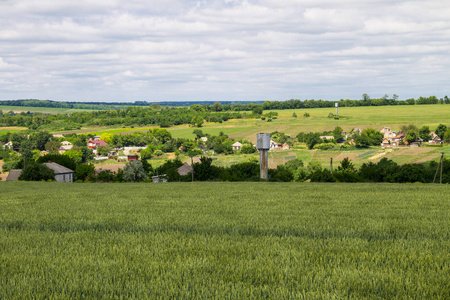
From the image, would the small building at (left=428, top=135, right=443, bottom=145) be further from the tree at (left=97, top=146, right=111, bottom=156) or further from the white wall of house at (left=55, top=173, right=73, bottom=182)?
the tree at (left=97, top=146, right=111, bottom=156)

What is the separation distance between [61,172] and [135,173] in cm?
2383

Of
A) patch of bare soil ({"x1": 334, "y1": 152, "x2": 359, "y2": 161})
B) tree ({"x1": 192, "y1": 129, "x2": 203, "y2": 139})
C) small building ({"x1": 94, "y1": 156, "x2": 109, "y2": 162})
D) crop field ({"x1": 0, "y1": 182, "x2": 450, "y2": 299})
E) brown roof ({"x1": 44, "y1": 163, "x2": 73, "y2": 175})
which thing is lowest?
small building ({"x1": 94, "y1": 156, "x2": 109, "y2": 162})

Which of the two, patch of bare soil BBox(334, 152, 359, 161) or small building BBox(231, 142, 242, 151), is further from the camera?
small building BBox(231, 142, 242, 151)

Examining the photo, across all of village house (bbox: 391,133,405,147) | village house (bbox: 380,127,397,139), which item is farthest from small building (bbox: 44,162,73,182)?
village house (bbox: 380,127,397,139)

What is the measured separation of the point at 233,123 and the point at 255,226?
179 m

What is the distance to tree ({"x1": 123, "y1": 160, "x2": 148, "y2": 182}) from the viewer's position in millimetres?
62594

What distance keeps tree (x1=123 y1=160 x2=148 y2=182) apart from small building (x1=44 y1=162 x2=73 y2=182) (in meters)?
21.8

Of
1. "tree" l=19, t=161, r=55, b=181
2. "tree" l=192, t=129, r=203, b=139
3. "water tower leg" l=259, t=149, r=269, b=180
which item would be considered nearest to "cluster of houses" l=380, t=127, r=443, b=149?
"tree" l=192, t=129, r=203, b=139

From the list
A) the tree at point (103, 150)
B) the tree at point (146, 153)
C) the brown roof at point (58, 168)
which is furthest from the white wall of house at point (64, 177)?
the tree at point (103, 150)

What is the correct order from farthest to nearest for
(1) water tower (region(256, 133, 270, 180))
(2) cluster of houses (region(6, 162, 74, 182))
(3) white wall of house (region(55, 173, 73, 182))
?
(3) white wall of house (region(55, 173, 73, 182)), (2) cluster of houses (region(6, 162, 74, 182)), (1) water tower (region(256, 133, 270, 180))

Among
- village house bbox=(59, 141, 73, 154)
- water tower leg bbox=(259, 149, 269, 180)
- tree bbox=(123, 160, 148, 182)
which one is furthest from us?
village house bbox=(59, 141, 73, 154)

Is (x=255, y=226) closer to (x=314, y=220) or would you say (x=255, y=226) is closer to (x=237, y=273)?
(x=314, y=220)

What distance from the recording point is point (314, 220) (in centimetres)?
1166

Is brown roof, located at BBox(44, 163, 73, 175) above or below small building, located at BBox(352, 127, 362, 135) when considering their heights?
below
